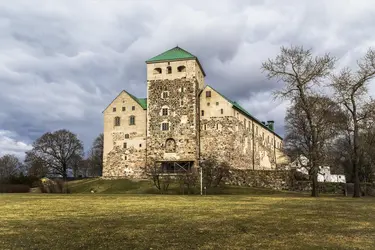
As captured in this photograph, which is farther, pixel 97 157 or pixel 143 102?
pixel 97 157

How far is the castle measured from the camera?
67062 millimetres

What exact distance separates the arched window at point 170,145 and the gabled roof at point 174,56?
46.2 ft

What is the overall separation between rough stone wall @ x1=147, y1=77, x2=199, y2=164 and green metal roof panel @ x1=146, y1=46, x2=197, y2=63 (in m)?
3.93

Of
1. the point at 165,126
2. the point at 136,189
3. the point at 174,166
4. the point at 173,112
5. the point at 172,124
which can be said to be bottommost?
the point at 136,189

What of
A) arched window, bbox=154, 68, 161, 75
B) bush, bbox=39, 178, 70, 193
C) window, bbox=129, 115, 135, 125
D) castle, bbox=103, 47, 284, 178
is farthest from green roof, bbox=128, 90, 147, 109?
bush, bbox=39, 178, 70, 193

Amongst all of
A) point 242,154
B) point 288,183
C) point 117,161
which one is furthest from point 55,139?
point 288,183

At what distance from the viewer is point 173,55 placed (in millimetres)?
70438

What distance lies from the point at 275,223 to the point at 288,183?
50038 millimetres

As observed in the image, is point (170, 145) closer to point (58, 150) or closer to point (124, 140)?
point (124, 140)

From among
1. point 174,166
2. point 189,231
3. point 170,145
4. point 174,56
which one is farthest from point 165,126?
point 189,231

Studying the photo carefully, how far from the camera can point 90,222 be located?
51.2ft

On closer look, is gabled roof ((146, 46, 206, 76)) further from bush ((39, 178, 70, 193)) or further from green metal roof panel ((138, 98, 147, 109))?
bush ((39, 178, 70, 193))

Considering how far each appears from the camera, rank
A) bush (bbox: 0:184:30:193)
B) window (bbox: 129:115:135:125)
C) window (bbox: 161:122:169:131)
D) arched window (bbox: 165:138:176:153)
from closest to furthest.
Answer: bush (bbox: 0:184:30:193) → arched window (bbox: 165:138:176:153) → window (bbox: 161:122:169:131) → window (bbox: 129:115:135:125)

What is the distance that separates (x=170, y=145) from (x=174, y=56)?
15740 mm
